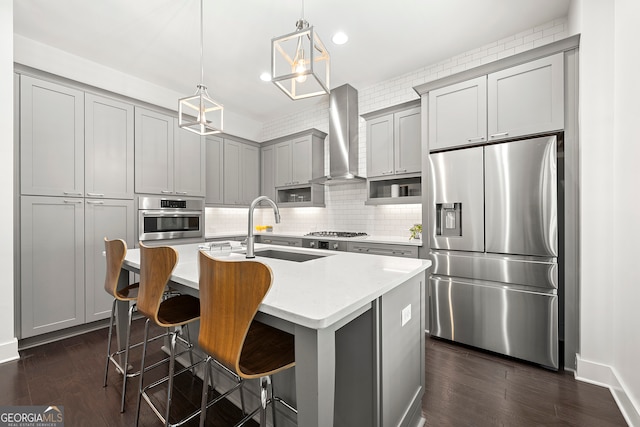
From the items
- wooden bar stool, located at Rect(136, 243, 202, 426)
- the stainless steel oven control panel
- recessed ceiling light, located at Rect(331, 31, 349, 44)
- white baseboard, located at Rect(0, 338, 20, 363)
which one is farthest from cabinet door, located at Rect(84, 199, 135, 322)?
recessed ceiling light, located at Rect(331, 31, 349, 44)

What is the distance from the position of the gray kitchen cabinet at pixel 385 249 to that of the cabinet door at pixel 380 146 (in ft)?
3.19

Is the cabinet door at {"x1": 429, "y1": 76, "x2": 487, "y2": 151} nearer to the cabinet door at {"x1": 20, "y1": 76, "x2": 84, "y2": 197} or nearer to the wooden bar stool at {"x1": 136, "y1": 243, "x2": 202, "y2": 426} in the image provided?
the wooden bar stool at {"x1": 136, "y1": 243, "x2": 202, "y2": 426}

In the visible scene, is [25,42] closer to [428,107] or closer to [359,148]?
[359,148]

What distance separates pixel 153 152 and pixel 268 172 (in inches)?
79.1

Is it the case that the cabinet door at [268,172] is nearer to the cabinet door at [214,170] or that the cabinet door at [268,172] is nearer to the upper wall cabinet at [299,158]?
the upper wall cabinet at [299,158]

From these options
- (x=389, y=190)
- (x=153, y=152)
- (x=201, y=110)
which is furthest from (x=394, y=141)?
(x=153, y=152)

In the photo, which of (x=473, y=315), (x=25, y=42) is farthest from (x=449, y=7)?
(x=25, y=42)

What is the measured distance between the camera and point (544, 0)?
2.52 metres

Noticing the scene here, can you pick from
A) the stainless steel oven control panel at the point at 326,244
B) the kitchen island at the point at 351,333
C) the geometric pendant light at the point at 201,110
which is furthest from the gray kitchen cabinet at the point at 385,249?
the geometric pendant light at the point at 201,110

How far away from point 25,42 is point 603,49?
17.7 feet

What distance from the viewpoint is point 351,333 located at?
1.32m

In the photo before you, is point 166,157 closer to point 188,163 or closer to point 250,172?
point 188,163

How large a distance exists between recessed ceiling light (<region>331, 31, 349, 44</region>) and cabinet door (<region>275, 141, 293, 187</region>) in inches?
80.1

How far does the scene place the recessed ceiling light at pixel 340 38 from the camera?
9.72 ft
